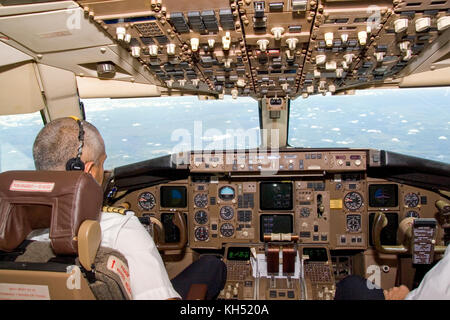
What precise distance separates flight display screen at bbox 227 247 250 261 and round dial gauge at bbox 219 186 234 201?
556 millimetres

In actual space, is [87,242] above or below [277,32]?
below

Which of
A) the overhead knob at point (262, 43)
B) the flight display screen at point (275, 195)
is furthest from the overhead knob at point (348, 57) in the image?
the flight display screen at point (275, 195)

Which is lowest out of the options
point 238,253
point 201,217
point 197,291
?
point 238,253

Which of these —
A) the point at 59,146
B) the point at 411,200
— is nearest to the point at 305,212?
the point at 411,200

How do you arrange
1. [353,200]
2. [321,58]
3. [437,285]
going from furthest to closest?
[353,200], [321,58], [437,285]

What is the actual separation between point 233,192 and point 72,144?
2.64 meters

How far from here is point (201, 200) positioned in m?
3.76

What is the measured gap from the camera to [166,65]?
9.20ft

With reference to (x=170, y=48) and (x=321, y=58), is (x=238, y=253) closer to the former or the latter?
(x=321, y=58)

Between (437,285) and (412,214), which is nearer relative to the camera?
(437,285)

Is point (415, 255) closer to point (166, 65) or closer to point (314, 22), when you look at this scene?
point (314, 22)

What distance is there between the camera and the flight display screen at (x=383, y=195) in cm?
355

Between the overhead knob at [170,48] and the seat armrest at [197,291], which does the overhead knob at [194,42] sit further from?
the seat armrest at [197,291]

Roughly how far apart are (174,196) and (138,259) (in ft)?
8.32
